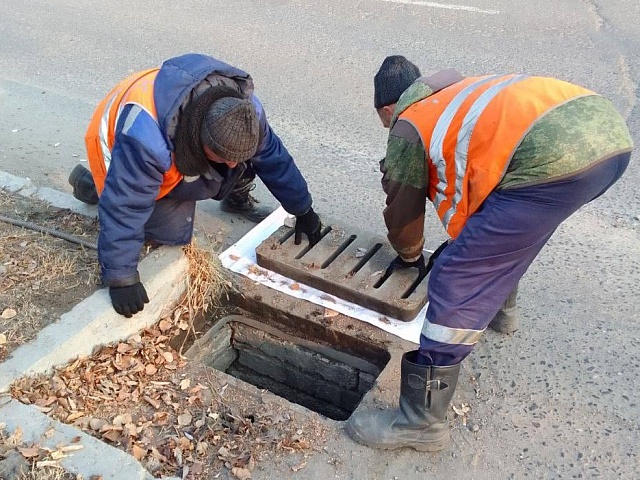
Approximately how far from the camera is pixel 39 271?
10.9 ft

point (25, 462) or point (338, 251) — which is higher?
point (25, 462)

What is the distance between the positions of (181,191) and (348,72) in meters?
3.20

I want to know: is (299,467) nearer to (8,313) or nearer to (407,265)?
(407,265)

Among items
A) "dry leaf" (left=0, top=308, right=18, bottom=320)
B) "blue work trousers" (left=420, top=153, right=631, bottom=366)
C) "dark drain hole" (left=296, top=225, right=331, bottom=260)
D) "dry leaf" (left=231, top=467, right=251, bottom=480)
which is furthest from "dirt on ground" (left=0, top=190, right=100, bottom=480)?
"blue work trousers" (left=420, top=153, right=631, bottom=366)

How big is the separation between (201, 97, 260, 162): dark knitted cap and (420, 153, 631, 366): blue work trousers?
896 mm

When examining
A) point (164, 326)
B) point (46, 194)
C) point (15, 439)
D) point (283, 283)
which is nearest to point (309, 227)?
point (283, 283)

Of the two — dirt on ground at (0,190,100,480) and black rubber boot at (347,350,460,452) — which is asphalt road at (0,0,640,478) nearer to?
black rubber boot at (347,350,460,452)

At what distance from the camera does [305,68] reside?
6.14 m

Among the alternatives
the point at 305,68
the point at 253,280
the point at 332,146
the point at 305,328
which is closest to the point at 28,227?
the point at 253,280

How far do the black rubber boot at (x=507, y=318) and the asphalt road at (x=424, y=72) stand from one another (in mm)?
54

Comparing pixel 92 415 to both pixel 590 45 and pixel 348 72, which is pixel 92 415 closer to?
pixel 348 72

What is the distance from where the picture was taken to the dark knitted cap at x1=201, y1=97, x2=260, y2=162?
8.73 ft

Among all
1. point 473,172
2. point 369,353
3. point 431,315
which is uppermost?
point 473,172

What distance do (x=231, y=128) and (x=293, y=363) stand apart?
53.2 inches
